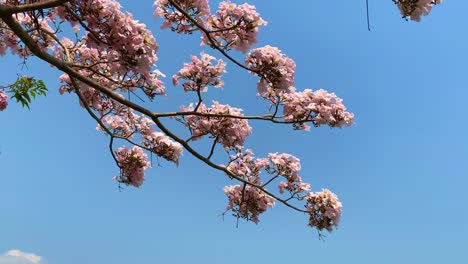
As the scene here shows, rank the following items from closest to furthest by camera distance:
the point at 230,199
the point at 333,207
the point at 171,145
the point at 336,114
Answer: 1. the point at 336,114
2. the point at 171,145
3. the point at 333,207
4. the point at 230,199

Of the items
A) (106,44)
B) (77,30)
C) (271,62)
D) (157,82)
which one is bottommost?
(106,44)

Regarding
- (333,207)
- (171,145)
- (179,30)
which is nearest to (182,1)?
(179,30)

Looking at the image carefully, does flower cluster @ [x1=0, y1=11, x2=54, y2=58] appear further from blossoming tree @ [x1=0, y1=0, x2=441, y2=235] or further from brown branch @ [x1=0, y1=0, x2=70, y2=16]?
brown branch @ [x1=0, y1=0, x2=70, y2=16]

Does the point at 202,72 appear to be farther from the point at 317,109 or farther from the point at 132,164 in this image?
the point at 132,164

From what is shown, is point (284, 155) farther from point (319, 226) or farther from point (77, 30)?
point (77, 30)

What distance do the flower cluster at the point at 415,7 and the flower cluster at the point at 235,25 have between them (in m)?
1.39

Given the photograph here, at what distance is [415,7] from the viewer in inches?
187

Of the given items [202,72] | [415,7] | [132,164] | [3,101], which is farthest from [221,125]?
[3,101]

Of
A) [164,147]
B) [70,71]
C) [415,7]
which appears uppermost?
[415,7]

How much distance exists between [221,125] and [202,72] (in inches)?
33.3

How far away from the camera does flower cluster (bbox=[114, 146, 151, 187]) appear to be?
23.1ft

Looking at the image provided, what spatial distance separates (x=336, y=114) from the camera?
5.53m

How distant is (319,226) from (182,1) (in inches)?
155

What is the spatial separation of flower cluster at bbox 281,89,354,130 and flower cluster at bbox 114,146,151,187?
2.52 m
